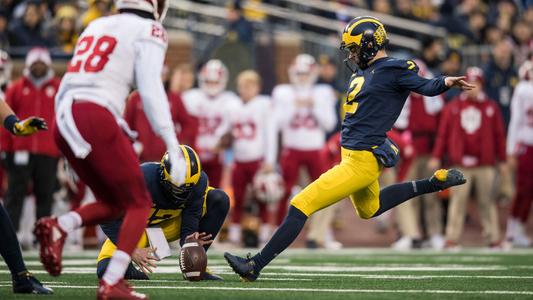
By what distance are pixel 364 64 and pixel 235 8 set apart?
9923 mm

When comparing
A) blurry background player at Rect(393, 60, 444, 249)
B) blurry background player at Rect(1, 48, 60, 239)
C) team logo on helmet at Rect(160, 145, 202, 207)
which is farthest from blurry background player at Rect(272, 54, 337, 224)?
team logo on helmet at Rect(160, 145, 202, 207)

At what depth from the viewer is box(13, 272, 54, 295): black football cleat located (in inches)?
275

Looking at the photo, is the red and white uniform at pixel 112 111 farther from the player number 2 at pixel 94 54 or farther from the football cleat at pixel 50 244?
the football cleat at pixel 50 244

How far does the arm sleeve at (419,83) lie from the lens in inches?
307

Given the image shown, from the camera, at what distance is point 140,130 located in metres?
13.7

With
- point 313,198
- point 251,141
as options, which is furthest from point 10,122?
point 251,141

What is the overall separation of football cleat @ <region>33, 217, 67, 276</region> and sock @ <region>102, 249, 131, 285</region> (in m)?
0.26

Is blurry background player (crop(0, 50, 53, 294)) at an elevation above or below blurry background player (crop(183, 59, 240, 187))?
below

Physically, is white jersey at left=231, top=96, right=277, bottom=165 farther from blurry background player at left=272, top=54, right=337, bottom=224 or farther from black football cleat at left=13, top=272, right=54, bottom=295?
black football cleat at left=13, top=272, right=54, bottom=295

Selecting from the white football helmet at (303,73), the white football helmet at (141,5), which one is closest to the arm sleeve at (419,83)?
the white football helmet at (141,5)

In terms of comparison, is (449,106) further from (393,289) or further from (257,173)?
(393,289)

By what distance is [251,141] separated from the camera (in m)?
15.0

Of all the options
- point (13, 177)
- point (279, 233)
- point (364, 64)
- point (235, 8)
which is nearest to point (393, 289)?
point (279, 233)

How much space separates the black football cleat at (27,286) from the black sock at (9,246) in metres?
0.04
